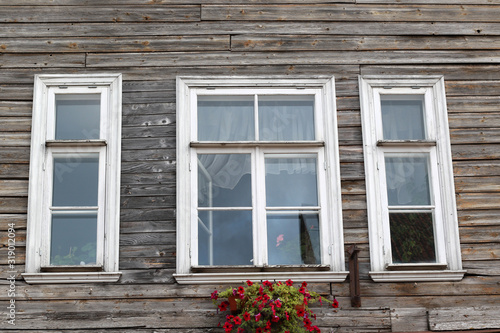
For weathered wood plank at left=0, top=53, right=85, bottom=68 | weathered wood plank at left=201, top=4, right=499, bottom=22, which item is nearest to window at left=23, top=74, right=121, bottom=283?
weathered wood plank at left=0, top=53, right=85, bottom=68

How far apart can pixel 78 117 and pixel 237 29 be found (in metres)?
1.46

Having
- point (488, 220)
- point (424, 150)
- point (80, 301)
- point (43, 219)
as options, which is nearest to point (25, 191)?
point (43, 219)

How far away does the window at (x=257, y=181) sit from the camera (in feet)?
16.5

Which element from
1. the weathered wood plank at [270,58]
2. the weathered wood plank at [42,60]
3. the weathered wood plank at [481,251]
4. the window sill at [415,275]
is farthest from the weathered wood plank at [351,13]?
the window sill at [415,275]

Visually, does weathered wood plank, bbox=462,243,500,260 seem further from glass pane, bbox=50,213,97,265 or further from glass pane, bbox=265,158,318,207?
glass pane, bbox=50,213,97,265

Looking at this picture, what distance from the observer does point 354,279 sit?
494 cm

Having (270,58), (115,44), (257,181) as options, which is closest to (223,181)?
(257,181)

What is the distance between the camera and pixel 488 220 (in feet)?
17.0

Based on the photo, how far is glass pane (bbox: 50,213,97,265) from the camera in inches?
199

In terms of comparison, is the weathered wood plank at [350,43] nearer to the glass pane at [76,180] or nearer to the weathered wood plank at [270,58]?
the weathered wood plank at [270,58]

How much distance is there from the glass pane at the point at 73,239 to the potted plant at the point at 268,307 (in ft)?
3.36

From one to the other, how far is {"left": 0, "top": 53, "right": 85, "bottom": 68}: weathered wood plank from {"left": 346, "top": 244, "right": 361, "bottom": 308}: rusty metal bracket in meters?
2.59

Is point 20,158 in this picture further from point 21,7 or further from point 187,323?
point 187,323

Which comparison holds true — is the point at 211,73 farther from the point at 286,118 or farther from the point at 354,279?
the point at 354,279
